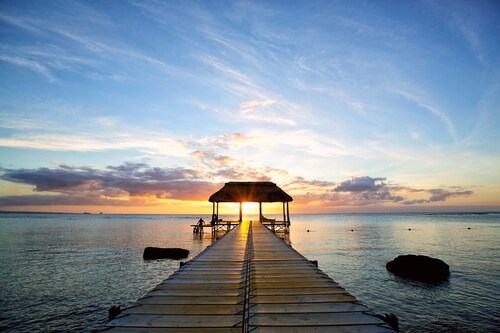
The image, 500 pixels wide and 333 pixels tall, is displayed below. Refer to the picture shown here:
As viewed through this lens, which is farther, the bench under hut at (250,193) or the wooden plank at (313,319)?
the bench under hut at (250,193)

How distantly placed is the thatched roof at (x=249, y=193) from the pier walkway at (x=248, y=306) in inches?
1057

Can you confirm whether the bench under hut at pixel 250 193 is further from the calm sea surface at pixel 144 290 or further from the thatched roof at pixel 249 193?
the calm sea surface at pixel 144 290

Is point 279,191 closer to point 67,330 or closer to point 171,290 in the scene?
point 67,330

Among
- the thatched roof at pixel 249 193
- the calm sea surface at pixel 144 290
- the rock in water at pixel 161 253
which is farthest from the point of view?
the thatched roof at pixel 249 193

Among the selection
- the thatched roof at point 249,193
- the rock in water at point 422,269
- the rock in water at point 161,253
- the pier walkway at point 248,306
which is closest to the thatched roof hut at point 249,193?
the thatched roof at point 249,193

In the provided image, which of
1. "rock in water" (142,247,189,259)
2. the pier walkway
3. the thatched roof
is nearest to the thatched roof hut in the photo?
the thatched roof

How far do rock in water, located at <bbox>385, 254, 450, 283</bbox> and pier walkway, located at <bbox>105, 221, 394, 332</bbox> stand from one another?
41.5ft

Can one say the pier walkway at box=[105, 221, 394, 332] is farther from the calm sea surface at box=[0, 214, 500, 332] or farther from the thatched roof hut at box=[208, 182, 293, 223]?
the thatched roof hut at box=[208, 182, 293, 223]

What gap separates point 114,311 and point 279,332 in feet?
9.40

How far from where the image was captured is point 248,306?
4.49m

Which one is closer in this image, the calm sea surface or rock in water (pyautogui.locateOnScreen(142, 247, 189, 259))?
the calm sea surface

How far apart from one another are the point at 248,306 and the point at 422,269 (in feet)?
52.6

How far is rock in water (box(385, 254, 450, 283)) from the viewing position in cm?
1582

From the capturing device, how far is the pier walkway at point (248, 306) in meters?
3.69
